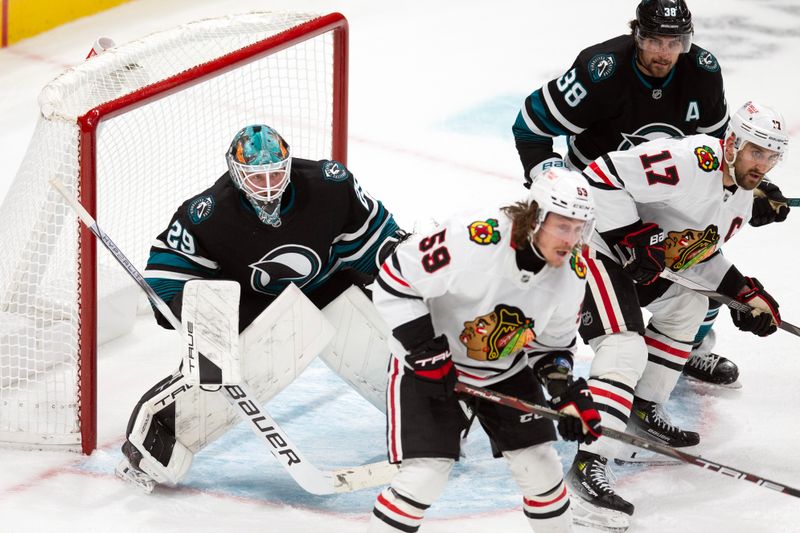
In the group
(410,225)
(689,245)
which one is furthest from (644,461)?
(410,225)

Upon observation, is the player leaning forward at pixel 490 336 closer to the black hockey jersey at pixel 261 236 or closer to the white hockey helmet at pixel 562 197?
the white hockey helmet at pixel 562 197

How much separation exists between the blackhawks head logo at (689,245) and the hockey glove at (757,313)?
19 centimetres

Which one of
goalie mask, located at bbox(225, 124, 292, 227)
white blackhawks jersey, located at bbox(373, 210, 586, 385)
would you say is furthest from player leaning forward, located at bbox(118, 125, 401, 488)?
white blackhawks jersey, located at bbox(373, 210, 586, 385)

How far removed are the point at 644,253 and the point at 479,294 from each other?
0.70 meters

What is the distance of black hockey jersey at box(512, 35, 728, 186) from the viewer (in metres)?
3.62

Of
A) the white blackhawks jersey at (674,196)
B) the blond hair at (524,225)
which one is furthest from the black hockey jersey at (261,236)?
the blond hair at (524,225)

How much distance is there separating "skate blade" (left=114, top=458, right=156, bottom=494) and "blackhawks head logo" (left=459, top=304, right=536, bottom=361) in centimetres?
99

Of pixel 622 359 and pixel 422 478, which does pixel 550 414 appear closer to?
pixel 422 478

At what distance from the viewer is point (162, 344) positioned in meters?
4.15

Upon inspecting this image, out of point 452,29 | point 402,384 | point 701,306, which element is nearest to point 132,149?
point 402,384

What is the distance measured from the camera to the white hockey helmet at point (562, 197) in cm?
262

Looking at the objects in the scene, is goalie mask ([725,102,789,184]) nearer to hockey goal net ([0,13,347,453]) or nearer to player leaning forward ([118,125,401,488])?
player leaning forward ([118,125,401,488])

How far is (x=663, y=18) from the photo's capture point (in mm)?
3461

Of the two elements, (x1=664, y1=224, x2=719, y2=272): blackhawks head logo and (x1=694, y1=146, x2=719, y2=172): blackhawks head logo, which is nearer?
(x1=694, y1=146, x2=719, y2=172): blackhawks head logo
